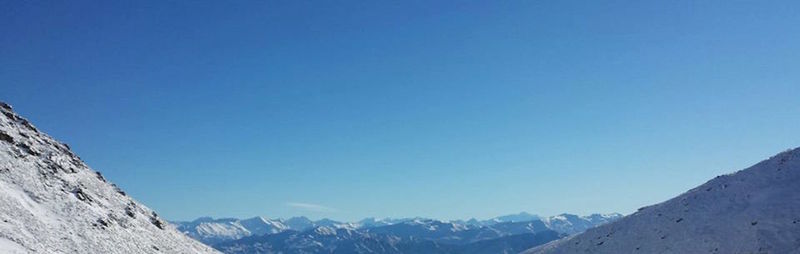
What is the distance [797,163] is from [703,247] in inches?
765

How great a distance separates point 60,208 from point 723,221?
5549 centimetres

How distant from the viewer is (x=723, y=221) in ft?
156

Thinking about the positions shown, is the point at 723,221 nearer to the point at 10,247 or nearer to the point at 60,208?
the point at 10,247

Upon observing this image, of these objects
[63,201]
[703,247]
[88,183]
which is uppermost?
[88,183]

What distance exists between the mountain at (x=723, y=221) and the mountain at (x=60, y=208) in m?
43.9

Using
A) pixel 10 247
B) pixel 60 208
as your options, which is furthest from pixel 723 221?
pixel 60 208

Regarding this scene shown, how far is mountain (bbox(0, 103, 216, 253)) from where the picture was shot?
3086cm

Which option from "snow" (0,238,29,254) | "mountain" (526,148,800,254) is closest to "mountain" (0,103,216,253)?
"snow" (0,238,29,254)

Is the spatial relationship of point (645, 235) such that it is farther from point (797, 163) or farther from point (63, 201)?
point (63, 201)

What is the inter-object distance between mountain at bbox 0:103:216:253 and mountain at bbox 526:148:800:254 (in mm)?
43946

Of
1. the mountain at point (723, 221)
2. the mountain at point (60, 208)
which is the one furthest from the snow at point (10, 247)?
the mountain at point (723, 221)

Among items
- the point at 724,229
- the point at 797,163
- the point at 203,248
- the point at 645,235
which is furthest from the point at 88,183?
the point at 797,163

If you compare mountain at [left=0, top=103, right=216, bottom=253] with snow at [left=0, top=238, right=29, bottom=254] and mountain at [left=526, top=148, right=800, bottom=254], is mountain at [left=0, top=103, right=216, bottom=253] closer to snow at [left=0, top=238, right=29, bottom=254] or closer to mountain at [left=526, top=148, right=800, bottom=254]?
snow at [left=0, top=238, right=29, bottom=254]

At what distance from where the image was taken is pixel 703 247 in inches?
1740
